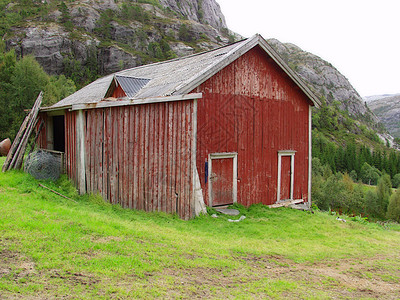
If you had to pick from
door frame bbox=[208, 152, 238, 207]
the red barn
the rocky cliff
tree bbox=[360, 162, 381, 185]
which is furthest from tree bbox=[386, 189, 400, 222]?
the rocky cliff

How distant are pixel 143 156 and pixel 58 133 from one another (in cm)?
1095

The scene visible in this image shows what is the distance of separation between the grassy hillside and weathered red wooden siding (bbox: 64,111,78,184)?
2.61m

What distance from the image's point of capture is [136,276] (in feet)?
16.4

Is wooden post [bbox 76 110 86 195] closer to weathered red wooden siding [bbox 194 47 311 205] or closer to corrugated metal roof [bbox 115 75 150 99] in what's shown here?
corrugated metal roof [bbox 115 75 150 99]

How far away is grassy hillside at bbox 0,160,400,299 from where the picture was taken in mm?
4695

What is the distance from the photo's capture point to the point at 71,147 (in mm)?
12703

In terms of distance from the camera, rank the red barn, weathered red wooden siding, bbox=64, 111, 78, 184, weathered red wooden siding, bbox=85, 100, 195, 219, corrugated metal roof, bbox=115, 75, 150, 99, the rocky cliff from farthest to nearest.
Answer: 1. the rocky cliff
2. corrugated metal roof, bbox=115, 75, 150, 99
3. weathered red wooden siding, bbox=64, 111, 78, 184
4. the red barn
5. weathered red wooden siding, bbox=85, 100, 195, 219

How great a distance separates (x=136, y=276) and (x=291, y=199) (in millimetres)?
9759

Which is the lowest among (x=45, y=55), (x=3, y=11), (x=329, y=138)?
(x=329, y=138)

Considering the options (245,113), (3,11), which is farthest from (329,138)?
(245,113)

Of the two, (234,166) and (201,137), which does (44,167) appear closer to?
(201,137)

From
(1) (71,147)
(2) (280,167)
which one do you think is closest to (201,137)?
(2) (280,167)

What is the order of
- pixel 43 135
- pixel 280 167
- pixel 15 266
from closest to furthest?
pixel 15 266 < pixel 280 167 < pixel 43 135

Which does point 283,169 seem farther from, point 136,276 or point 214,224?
point 136,276
